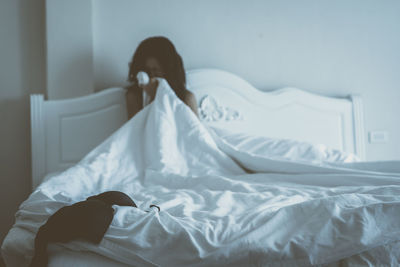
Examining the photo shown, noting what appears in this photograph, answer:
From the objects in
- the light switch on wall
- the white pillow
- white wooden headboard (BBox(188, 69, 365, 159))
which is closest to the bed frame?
white wooden headboard (BBox(188, 69, 365, 159))

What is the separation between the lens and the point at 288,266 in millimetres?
551

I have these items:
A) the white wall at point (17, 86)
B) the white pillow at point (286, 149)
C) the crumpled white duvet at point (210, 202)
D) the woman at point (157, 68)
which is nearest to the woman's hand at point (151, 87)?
the woman at point (157, 68)

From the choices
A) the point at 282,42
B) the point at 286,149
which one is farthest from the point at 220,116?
the point at 282,42

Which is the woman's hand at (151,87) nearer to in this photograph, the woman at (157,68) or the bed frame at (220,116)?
the woman at (157,68)

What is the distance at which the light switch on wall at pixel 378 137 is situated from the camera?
2.48 metres

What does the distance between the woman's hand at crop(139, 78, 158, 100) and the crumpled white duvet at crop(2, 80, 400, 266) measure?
0.28 meters

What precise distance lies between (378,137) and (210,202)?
2.08 m

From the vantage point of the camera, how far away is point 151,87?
74.2 inches

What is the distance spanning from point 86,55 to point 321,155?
149 cm

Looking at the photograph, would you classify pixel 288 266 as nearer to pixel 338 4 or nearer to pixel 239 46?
pixel 239 46

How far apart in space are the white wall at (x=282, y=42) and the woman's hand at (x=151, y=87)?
0.31 m

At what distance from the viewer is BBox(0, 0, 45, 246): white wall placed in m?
1.95

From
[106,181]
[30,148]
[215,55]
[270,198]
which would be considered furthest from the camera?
[215,55]

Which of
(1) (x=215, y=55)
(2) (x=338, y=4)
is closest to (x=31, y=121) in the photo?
(1) (x=215, y=55)
